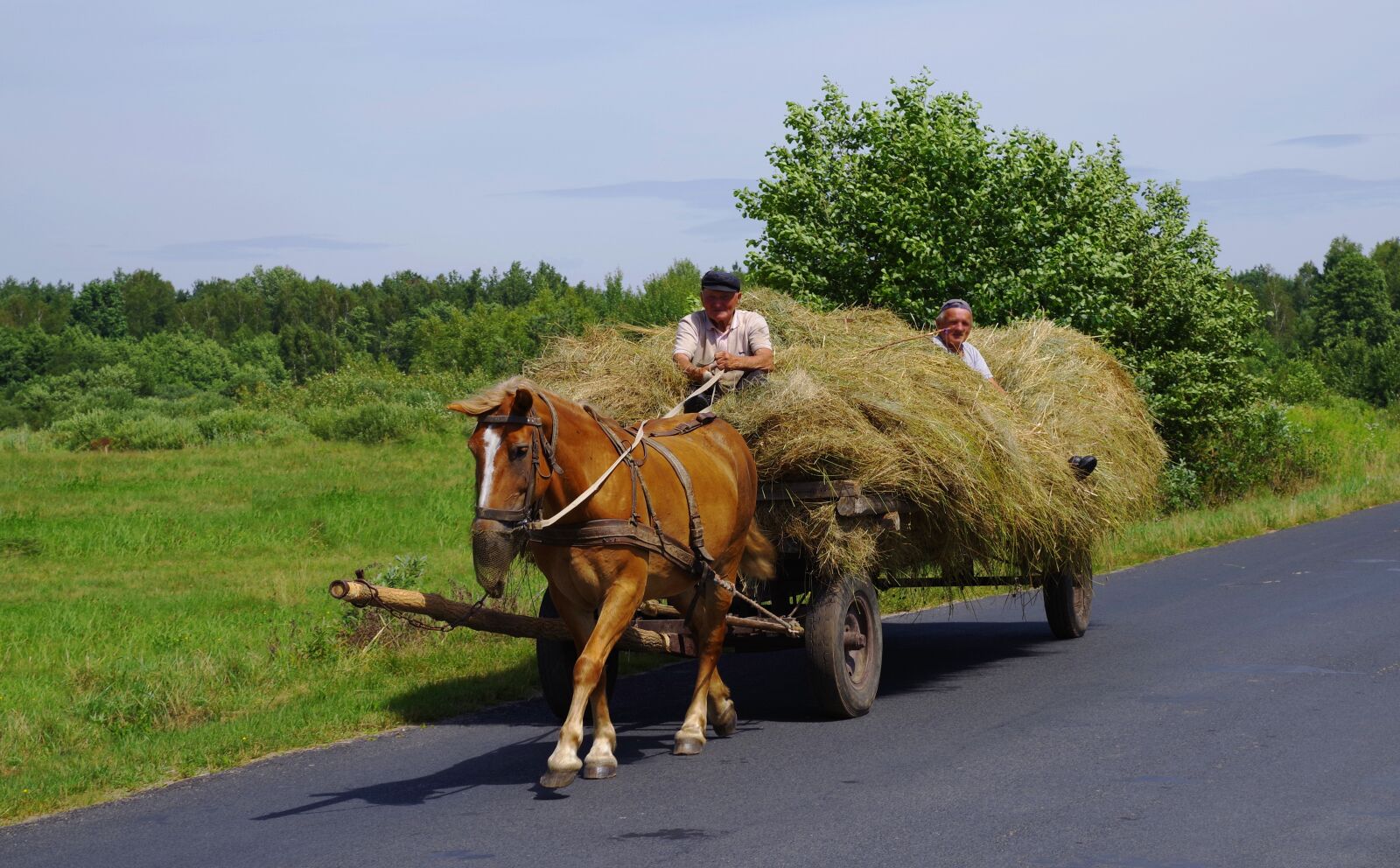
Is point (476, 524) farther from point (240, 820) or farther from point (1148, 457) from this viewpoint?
point (1148, 457)

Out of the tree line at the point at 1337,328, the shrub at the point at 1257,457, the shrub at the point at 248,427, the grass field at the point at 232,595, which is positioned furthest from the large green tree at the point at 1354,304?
the shrub at the point at 248,427

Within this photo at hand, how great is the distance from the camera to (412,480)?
96.1 ft

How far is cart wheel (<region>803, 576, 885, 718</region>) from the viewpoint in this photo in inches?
313

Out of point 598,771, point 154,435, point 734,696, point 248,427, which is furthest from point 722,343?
point 248,427

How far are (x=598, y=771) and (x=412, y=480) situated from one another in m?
23.2

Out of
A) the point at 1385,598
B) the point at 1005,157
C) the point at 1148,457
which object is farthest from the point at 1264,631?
the point at 1005,157

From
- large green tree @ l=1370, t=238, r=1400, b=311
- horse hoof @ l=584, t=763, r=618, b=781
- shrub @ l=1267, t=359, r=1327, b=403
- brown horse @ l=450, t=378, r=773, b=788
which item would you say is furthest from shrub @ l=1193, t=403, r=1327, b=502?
large green tree @ l=1370, t=238, r=1400, b=311

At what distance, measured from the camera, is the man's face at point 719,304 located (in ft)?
28.7

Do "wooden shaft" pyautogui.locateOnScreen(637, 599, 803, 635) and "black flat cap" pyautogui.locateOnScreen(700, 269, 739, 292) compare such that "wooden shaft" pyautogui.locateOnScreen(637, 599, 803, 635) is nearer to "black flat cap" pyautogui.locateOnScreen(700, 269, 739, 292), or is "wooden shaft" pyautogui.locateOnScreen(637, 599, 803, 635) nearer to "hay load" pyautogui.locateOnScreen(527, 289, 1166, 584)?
"hay load" pyautogui.locateOnScreen(527, 289, 1166, 584)

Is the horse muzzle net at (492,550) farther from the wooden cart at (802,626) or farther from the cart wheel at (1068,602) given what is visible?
the cart wheel at (1068,602)

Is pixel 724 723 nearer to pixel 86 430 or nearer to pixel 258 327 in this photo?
pixel 86 430

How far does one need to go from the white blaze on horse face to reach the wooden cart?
1225 mm

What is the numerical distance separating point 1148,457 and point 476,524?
6.68 m

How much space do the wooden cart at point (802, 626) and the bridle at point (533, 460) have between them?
3.54 ft
